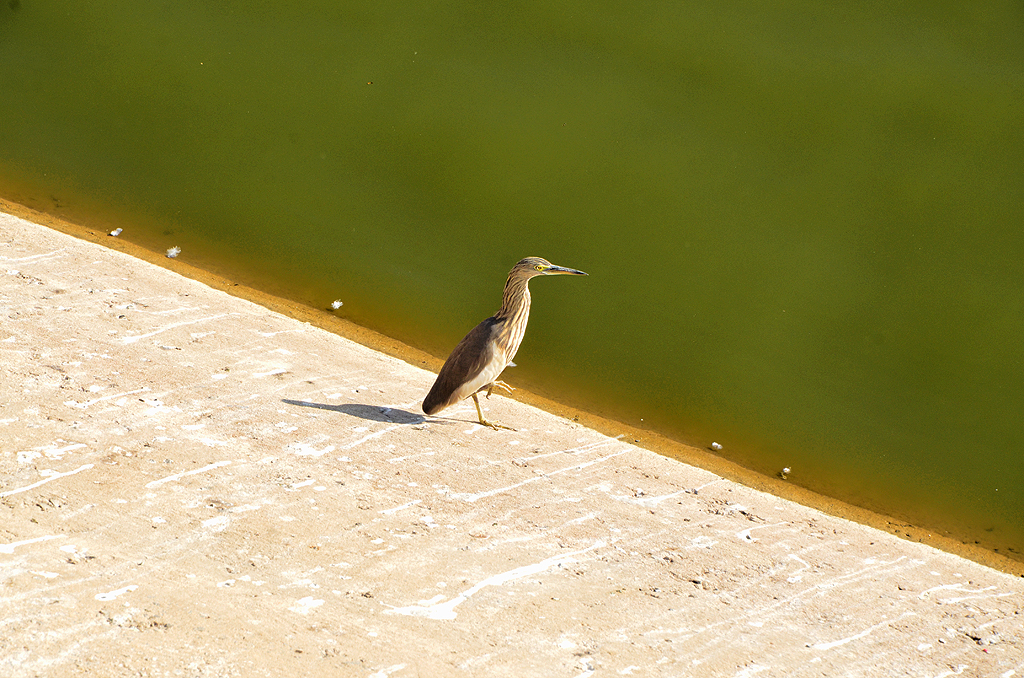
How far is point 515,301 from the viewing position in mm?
7090

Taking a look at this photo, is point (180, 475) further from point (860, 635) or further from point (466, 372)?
point (860, 635)

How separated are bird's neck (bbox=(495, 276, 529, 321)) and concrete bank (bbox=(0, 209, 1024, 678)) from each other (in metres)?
0.95

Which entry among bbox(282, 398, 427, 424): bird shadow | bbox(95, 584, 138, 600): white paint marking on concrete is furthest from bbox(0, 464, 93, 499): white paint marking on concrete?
bbox(282, 398, 427, 424): bird shadow

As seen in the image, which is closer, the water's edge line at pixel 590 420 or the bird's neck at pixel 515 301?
the bird's neck at pixel 515 301

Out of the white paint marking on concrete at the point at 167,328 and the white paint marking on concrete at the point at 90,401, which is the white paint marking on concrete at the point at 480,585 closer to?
the white paint marking on concrete at the point at 90,401

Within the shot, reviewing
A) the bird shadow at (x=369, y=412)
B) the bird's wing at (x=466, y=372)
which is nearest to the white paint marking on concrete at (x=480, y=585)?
the bird's wing at (x=466, y=372)

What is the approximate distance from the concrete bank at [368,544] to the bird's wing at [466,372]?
28cm

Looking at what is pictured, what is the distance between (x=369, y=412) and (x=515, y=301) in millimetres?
1461

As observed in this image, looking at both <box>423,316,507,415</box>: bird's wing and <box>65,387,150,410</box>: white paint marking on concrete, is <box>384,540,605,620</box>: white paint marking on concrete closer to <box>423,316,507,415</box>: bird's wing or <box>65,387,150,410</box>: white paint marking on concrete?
<box>423,316,507,415</box>: bird's wing

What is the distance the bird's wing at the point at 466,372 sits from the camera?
6.64m

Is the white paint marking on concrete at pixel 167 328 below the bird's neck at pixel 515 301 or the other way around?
below

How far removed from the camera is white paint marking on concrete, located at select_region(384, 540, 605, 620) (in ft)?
15.1

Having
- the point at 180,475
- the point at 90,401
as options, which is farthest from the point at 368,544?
the point at 90,401

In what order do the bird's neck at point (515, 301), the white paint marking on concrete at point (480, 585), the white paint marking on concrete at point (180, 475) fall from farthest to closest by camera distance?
the bird's neck at point (515, 301)
the white paint marking on concrete at point (180, 475)
the white paint marking on concrete at point (480, 585)
